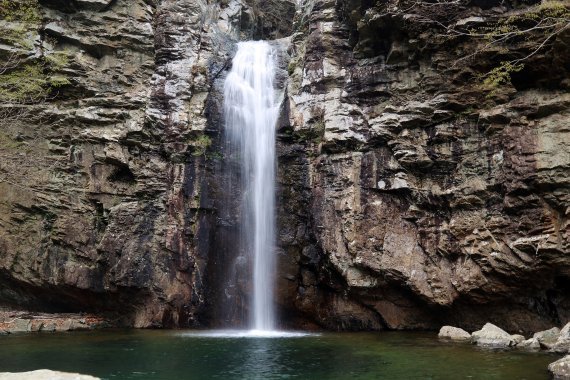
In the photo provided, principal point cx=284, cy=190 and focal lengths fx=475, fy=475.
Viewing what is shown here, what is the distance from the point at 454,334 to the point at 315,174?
750 cm

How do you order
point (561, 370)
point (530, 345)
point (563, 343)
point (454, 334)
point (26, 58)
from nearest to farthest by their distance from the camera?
point (561, 370)
point (563, 343)
point (530, 345)
point (454, 334)
point (26, 58)

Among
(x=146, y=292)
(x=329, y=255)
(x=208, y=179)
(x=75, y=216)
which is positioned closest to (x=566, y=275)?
(x=329, y=255)

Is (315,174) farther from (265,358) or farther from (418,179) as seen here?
(265,358)

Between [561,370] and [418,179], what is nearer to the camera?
[561,370]

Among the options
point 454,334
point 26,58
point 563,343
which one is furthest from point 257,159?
point 563,343

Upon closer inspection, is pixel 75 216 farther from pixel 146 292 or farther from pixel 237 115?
pixel 237 115

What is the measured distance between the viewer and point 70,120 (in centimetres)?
1889

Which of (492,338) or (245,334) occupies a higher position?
(492,338)

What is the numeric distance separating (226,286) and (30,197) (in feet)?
27.1

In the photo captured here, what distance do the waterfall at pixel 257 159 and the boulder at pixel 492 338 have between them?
7431 mm

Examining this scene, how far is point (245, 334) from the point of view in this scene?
16.1 meters

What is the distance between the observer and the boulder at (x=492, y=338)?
12.8 m

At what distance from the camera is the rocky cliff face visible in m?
15.1

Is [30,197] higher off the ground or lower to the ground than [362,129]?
lower
